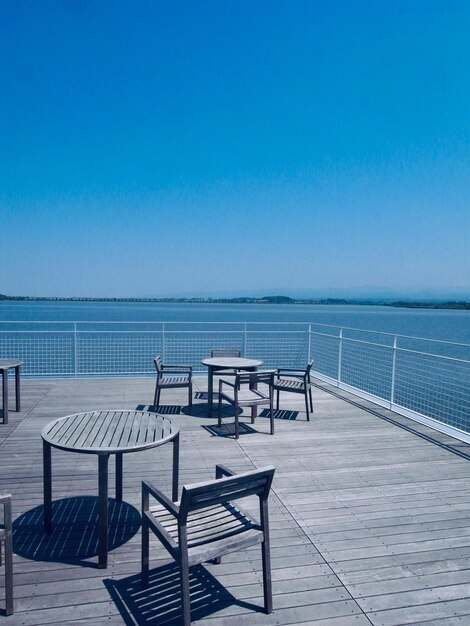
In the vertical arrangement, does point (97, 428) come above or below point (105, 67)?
below

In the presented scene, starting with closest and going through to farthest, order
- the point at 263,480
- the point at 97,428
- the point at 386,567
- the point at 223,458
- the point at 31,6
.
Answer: the point at 263,480, the point at 386,567, the point at 97,428, the point at 223,458, the point at 31,6

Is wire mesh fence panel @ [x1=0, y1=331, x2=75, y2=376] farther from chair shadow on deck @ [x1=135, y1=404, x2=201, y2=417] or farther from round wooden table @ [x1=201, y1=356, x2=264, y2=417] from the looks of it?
round wooden table @ [x1=201, y1=356, x2=264, y2=417]

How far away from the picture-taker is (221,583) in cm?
220

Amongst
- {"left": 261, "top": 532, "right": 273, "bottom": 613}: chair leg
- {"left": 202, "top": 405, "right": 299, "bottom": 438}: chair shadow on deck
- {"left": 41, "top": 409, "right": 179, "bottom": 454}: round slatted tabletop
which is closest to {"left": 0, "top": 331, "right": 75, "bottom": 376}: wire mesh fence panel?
{"left": 202, "top": 405, "right": 299, "bottom": 438}: chair shadow on deck

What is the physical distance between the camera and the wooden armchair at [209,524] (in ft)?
5.80

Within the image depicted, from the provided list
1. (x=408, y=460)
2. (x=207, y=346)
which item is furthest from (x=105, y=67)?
(x=408, y=460)

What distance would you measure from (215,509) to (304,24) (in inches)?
361

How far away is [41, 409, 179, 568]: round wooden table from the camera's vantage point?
2322 millimetres

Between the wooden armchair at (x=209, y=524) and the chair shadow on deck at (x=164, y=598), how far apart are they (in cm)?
8

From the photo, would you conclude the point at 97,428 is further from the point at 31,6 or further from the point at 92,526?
the point at 31,6

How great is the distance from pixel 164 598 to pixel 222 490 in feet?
2.47

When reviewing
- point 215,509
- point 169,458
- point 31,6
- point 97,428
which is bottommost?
point 169,458

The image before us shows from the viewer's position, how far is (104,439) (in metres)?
2.57

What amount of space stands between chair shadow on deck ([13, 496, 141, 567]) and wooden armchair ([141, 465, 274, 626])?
1.80ft
